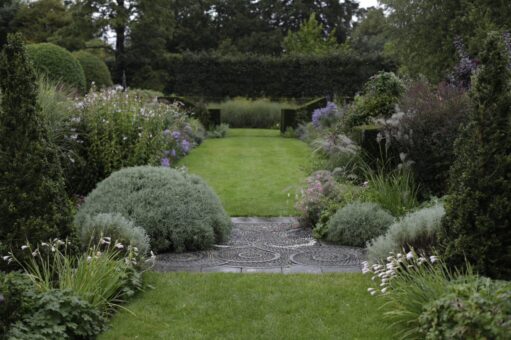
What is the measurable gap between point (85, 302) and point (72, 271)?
0.49m

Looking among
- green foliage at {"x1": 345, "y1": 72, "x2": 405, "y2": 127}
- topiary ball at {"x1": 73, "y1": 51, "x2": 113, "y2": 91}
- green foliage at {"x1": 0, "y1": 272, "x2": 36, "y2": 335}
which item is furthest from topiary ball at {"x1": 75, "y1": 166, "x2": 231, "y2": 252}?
topiary ball at {"x1": 73, "y1": 51, "x2": 113, "y2": 91}

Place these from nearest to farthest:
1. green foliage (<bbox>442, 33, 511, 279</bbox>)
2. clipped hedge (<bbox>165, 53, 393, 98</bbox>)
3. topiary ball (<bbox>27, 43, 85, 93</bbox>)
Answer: green foliage (<bbox>442, 33, 511, 279</bbox>), topiary ball (<bbox>27, 43, 85, 93</bbox>), clipped hedge (<bbox>165, 53, 393, 98</bbox>)

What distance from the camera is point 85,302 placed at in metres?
3.81

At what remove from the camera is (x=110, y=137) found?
8.89m

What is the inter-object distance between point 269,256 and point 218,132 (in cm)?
1302

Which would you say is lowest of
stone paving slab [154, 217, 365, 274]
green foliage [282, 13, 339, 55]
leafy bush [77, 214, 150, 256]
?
stone paving slab [154, 217, 365, 274]

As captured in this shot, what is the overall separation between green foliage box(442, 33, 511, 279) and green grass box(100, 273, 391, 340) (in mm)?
807

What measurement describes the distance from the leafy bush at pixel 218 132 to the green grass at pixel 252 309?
13558 millimetres

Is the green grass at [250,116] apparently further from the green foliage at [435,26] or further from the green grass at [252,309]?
the green grass at [252,309]

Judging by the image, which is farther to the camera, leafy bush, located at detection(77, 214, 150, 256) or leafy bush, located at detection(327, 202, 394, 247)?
leafy bush, located at detection(327, 202, 394, 247)

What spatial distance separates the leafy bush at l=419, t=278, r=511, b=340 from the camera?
3082mm

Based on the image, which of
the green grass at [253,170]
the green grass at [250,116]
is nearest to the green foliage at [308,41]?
the green grass at [250,116]

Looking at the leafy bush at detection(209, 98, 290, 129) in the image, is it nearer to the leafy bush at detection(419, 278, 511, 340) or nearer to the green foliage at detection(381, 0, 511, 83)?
the green foliage at detection(381, 0, 511, 83)

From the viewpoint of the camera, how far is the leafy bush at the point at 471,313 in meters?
3.08
